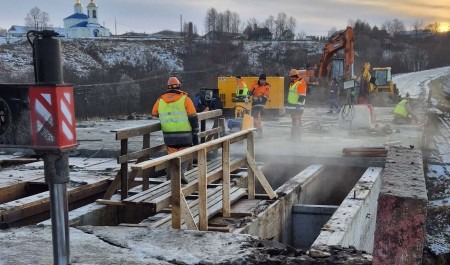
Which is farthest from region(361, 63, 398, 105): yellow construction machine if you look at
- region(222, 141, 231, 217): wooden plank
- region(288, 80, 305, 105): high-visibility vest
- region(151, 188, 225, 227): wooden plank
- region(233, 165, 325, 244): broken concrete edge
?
region(222, 141, 231, 217): wooden plank

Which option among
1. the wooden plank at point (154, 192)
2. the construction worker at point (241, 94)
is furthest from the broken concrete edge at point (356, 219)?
the construction worker at point (241, 94)

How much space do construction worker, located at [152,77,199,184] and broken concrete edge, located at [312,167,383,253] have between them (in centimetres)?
223

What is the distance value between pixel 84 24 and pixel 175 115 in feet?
305

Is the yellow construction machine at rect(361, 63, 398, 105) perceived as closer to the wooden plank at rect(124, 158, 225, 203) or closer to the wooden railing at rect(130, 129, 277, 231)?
the wooden plank at rect(124, 158, 225, 203)

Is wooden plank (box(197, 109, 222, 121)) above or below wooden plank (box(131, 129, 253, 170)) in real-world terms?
above

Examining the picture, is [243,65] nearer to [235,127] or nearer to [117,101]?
[117,101]

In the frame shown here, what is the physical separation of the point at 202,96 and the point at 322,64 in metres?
7.01

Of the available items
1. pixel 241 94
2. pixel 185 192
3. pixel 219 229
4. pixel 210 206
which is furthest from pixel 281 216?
pixel 241 94

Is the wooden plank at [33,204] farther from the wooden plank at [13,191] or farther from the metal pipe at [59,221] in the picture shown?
the metal pipe at [59,221]

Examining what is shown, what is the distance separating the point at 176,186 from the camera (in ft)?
16.3

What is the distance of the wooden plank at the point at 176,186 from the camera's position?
4918mm

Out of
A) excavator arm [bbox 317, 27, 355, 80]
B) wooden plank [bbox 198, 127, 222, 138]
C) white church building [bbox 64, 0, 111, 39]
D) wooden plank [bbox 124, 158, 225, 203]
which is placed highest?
white church building [bbox 64, 0, 111, 39]

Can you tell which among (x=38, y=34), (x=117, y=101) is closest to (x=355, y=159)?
(x=38, y=34)

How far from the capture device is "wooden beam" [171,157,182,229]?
16.1 feet
